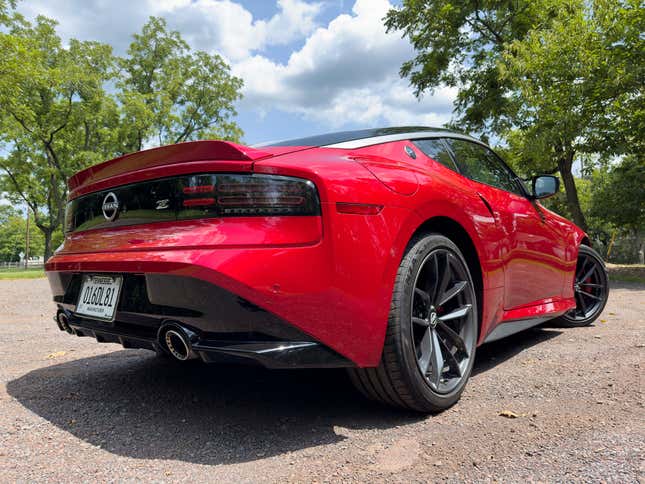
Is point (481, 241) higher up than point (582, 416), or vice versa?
point (481, 241)

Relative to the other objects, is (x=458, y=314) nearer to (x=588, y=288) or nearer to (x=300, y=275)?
(x=300, y=275)

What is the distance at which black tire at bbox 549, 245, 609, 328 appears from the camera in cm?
427

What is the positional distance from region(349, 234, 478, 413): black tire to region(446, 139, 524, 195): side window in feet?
2.51

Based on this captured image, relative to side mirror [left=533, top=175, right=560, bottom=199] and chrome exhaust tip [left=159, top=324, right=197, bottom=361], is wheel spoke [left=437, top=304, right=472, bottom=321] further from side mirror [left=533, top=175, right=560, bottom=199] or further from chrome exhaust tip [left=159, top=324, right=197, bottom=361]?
side mirror [left=533, top=175, right=560, bottom=199]

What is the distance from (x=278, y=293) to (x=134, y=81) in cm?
2798

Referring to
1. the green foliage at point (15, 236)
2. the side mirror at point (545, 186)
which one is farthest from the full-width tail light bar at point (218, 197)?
the green foliage at point (15, 236)

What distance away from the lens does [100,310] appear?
212cm

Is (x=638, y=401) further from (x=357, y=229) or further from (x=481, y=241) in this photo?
(x=357, y=229)

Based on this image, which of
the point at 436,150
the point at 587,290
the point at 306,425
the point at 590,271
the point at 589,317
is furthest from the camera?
the point at 587,290

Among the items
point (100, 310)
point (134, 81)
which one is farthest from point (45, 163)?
point (100, 310)

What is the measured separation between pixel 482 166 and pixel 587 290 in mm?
2309

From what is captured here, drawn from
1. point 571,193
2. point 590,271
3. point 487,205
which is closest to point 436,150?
point 487,205

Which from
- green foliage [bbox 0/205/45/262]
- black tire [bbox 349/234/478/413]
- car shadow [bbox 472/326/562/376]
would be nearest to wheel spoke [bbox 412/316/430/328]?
black tire [bbox 349/234/478/413]

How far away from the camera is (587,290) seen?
457cm
